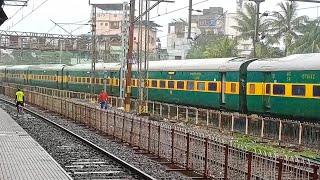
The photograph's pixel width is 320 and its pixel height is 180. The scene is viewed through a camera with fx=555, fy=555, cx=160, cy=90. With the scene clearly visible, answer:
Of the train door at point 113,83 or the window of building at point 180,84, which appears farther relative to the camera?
the train door at point 113,83

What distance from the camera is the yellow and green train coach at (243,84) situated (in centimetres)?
2164

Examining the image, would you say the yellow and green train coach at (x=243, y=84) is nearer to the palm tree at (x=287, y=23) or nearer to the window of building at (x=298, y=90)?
the window of building at (x=298, y=90)

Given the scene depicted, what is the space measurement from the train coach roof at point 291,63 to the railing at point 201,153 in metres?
6.78

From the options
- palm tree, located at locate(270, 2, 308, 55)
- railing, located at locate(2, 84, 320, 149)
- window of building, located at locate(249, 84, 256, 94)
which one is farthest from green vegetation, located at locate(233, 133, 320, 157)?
palm tree, located at locate(270, 2, 308, 55)

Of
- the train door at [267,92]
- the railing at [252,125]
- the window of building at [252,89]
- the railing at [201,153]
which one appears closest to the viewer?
the railing at [201,153]

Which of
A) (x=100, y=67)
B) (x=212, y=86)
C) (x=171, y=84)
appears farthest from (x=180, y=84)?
(x=100, y=67)

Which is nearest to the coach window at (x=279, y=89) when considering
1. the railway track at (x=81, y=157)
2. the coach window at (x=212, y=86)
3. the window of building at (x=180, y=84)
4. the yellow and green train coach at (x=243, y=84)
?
the yellow and green train coach at (x=243, y=84)

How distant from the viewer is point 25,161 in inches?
571

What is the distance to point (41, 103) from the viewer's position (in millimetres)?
42062

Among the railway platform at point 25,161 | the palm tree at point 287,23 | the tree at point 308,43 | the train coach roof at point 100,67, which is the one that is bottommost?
the railway platform at point 25,161

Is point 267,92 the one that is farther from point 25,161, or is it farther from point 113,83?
point 113,83

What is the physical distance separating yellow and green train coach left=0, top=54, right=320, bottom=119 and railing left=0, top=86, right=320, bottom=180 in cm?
666

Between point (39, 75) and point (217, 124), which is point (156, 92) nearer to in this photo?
point (217, 124)

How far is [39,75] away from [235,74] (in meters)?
45.6
